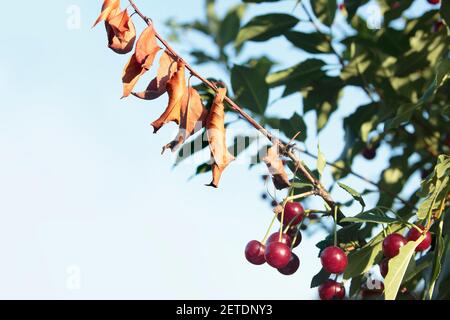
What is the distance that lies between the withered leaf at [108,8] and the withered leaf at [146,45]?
0.08 meters

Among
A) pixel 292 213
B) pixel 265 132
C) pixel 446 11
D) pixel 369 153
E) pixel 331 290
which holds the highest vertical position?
pixel 446 11

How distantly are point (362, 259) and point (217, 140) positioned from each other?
0.56 meters

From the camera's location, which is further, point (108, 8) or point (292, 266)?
point (292, 266)

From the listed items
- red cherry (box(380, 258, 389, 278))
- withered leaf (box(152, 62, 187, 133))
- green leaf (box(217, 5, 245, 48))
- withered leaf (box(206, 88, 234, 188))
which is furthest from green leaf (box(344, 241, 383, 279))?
green leaf (box(217, 5, 245, 48))

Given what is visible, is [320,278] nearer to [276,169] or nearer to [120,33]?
[276,169]

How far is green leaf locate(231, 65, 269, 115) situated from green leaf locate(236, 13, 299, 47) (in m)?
0.18

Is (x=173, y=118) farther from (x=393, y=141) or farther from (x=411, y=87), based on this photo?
(x=393, y=141)

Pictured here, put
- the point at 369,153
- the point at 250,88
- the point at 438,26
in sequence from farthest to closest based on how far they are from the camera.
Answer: the point at 369,153 < the point at 438,26 < the point at 250,88

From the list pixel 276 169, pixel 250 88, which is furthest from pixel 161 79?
pixel 250 88

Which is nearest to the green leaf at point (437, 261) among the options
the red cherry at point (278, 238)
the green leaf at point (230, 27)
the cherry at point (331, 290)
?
the cherry at point (331, 290)

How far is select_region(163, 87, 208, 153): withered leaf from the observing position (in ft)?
5.44

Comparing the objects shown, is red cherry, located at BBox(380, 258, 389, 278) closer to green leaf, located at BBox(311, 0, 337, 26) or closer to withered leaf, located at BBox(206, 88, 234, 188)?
withered leaf, located at BBox(206, 88, 234, 188)

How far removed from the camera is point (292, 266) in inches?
75.5

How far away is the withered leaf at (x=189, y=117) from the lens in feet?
5.44
